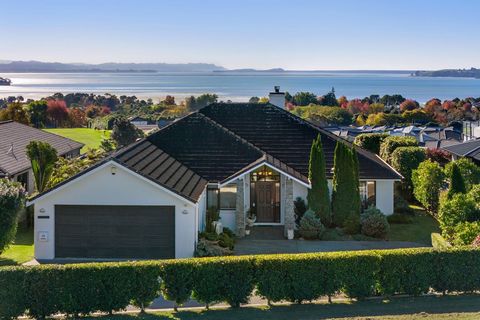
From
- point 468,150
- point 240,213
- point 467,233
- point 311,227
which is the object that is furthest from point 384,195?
point 468,150

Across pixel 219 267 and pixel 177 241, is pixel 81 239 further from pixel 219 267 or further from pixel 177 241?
pixel 219 267

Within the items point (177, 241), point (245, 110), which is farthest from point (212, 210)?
point (245, 110)

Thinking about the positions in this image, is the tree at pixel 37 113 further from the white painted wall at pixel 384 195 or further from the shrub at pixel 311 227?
the shrub at pixel 311 227

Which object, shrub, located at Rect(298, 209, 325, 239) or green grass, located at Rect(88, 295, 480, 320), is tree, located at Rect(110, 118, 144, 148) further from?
green grass, located at Rect(88, 295, 480, 320)

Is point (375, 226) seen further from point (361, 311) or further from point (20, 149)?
point (20, 149)

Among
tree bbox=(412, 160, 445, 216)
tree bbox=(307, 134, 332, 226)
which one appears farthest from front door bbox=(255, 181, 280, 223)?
tree bbox=(412, 160, 445, 216)
